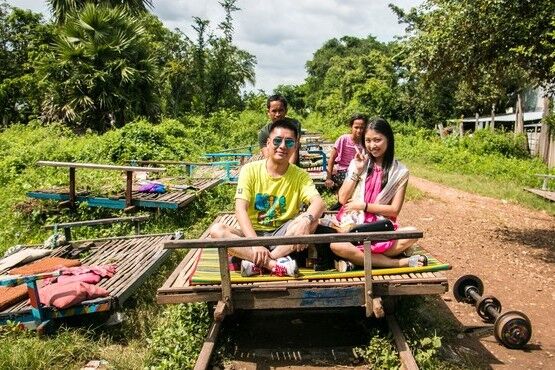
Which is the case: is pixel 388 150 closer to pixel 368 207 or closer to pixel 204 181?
pixel 368 207

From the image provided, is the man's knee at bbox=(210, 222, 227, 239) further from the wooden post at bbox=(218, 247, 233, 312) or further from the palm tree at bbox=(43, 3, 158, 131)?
the palm tree at bbox=(43, 3, 158, 131)

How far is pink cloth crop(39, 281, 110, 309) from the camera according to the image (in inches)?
168

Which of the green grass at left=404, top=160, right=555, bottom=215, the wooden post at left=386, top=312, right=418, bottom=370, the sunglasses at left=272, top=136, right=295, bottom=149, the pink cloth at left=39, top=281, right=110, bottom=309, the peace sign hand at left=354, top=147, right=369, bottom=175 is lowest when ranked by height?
the wooden post at left=386, top=312, right=418, bottom=370

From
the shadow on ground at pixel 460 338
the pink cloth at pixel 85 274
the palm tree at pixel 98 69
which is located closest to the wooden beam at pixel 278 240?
the shadow on ground at pixel 460 338

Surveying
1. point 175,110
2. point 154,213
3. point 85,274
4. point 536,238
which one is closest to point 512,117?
point 175,110

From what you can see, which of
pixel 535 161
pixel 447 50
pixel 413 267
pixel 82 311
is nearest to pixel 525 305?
pixel 413 267

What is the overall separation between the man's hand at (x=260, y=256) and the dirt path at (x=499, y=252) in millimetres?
2113

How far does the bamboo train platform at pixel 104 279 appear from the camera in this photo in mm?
4191

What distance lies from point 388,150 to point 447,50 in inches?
168

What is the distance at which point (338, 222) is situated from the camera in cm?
457

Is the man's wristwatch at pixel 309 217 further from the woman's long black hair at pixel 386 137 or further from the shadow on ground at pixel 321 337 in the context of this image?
the shadow on ground at pixel 321 337

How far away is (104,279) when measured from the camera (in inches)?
201

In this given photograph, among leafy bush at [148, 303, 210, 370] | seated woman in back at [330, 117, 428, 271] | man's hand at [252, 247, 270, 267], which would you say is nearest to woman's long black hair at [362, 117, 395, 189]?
seated woman in back at [330, 117, 428, 271]

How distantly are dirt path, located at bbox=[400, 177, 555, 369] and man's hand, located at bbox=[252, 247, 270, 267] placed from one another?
2.11m
